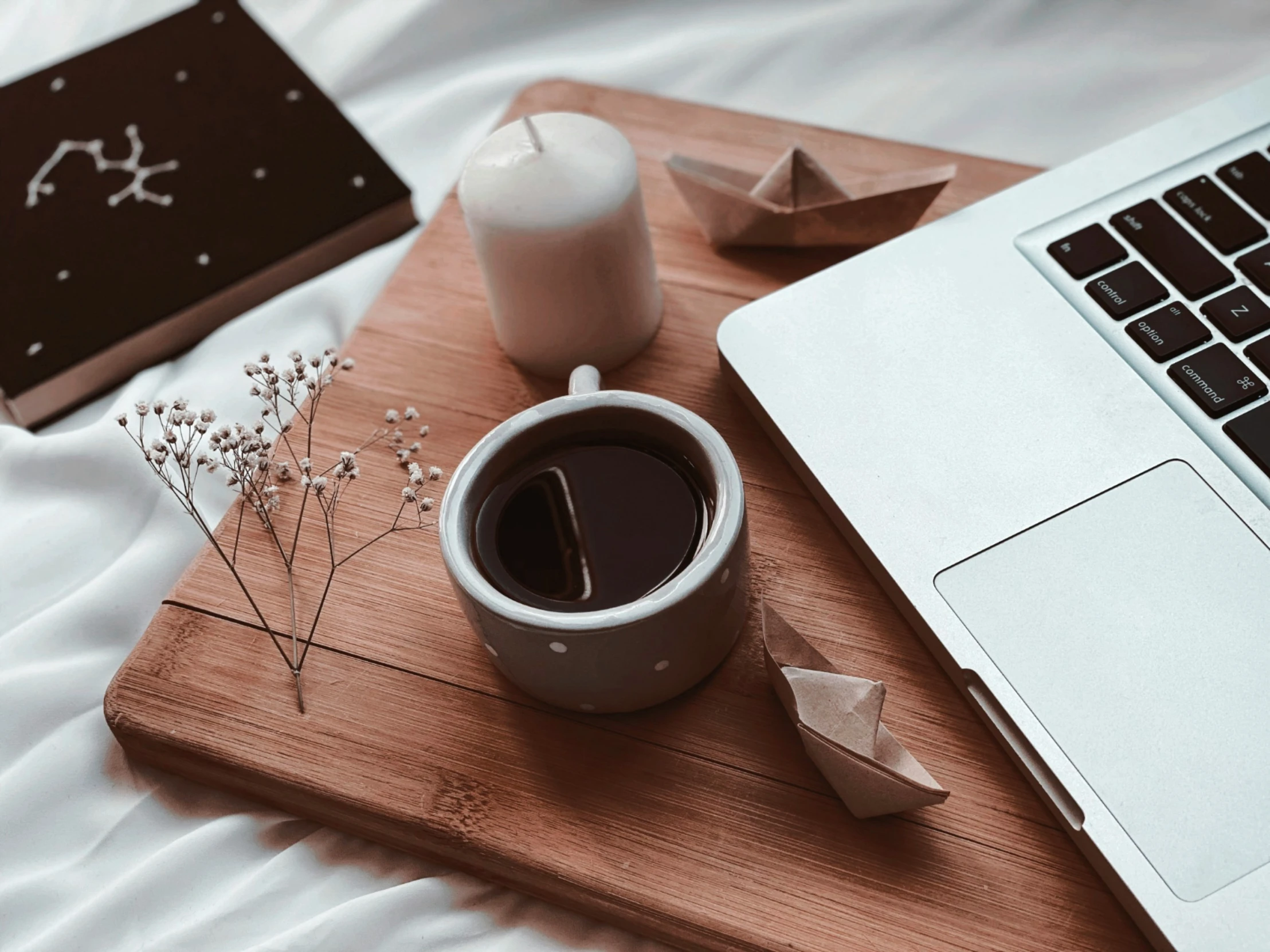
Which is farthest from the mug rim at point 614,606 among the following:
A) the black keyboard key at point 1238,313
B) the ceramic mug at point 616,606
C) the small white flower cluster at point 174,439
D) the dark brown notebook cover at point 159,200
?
the dark brown notebook cover at point 159,200

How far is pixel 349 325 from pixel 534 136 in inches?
10.4

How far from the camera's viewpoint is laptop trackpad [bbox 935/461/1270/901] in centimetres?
39

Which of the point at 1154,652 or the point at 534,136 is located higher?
the point at 534,136

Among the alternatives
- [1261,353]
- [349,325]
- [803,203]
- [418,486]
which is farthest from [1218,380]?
[349,325]

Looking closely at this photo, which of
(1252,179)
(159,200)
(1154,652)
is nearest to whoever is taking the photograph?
(1154,652)

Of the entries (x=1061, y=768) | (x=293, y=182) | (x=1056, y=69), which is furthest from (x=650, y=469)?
(x=1056, y=69)

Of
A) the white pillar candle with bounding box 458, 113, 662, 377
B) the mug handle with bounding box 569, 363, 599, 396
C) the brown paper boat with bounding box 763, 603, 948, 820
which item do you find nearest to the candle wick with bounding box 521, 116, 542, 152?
the white pillar candle with bounding box 458, 113, 662, 377

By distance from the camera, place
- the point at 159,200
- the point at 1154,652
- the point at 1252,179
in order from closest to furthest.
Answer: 1. the point at 1154,652
2. the point at 1252,179
3. the point at 159,200

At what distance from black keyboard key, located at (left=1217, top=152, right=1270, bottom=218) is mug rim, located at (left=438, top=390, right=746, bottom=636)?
0.28 m

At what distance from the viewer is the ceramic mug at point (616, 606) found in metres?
0.41

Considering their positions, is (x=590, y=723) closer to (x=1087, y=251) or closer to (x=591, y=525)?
(x=591, y=525)

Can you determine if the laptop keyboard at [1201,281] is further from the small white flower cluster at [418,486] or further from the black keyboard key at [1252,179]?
the small white flower cluster at [418,486]

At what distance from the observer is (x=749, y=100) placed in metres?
0.85

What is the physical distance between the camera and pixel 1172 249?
19.9 inches
